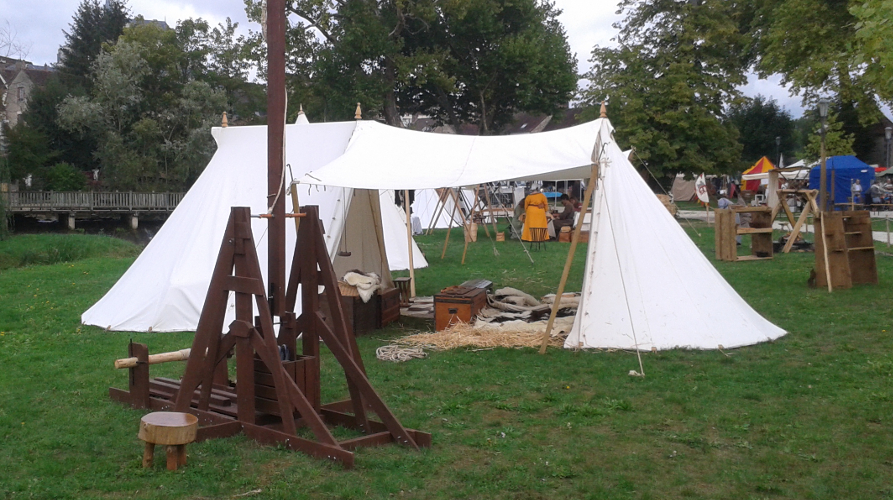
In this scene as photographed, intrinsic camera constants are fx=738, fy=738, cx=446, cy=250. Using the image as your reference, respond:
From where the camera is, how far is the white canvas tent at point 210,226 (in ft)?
25.6

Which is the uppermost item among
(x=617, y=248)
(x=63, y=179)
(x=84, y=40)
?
(x=84, y=40)

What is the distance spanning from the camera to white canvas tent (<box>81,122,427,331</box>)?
7.79 m

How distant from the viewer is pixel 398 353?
664 cm

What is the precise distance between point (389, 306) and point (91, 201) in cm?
2649

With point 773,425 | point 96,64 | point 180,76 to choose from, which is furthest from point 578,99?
point 773,425

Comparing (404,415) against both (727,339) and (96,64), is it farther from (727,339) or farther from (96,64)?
(96,64)

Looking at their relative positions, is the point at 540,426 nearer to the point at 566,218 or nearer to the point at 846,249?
the point at 846,249

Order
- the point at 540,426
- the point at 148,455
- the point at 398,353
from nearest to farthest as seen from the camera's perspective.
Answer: the point at 148,455
the point at 540,426
the point at 398,353

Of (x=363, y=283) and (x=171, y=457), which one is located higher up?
(x=363, y=283)

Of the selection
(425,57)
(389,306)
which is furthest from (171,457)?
(425,57)

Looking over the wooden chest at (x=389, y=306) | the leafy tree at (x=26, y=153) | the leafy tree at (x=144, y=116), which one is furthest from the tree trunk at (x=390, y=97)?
the wooden chest at (x=389, y=306)

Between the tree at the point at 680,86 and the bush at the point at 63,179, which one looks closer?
the tree at the point at 680,86

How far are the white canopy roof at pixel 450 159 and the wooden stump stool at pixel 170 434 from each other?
302 cm

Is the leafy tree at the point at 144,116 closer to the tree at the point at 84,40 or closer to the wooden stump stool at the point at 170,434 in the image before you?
the tree at the point at 84,40
